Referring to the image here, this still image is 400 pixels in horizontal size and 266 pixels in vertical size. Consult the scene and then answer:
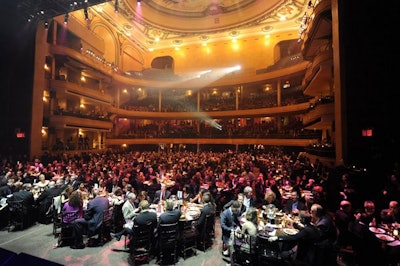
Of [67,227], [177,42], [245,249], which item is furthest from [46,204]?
[177,42]

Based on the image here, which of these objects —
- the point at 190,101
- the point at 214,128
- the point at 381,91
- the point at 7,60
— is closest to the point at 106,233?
the point at 381,91

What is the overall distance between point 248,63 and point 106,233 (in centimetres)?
2952

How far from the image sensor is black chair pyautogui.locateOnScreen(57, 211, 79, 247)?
20.1 ft

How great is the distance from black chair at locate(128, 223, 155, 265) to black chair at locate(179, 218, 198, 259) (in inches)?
28.5

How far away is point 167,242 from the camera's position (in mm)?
5266

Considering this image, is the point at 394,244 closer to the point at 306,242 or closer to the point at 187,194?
the point at 306,242

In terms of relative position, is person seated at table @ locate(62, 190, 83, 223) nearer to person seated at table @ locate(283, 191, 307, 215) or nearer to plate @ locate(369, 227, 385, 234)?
person seated at table @ locate(283, 191, 307, 215)

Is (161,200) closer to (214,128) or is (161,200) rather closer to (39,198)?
(39,198)

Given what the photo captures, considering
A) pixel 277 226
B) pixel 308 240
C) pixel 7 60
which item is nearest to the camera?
pixel 308 240

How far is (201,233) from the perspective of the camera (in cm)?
598

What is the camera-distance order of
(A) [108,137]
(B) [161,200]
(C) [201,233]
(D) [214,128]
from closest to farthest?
(C) [201,233] < (B) [161,200] < (A) [108,137] < (D) [214,128]

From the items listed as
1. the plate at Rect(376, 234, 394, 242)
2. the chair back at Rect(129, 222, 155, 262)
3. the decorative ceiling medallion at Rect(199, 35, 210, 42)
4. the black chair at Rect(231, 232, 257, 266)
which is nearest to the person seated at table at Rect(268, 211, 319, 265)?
the black chair at Rect(231, 232, 257, 266)

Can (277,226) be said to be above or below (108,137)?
below

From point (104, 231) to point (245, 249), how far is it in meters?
4.13
